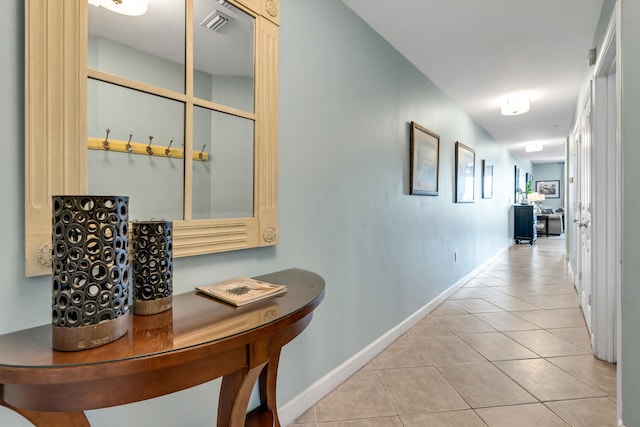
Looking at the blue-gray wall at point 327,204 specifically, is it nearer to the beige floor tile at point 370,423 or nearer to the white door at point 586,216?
the beige floor tile at point 370,423

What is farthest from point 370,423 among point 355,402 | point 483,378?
point 483,378

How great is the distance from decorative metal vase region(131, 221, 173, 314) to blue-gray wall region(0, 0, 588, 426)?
0.22 metres

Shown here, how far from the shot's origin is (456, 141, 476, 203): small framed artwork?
Result: 4.04 m

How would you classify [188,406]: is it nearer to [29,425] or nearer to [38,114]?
[29,425]

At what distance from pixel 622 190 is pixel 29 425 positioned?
231 cm

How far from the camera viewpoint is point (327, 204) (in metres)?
1.92

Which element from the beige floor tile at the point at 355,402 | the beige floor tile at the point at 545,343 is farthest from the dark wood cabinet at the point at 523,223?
the beige floor tile at the point at 355,402

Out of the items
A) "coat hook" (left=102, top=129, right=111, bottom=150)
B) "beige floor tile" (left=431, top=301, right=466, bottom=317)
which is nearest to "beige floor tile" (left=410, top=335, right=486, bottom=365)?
"beige floor tile" (left=431, top=301, right=466, bottom=317)

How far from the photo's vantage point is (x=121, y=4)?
3.42ft

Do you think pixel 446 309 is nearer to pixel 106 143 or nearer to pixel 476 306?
pixel 476 306

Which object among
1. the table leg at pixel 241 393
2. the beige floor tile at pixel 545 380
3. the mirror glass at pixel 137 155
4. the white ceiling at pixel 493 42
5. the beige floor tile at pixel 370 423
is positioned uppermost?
the white ceiling at pixel 493 42

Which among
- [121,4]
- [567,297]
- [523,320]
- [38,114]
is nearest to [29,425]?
[38,114]

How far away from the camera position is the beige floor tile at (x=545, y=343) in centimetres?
241

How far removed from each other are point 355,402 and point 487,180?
4.90 metres
